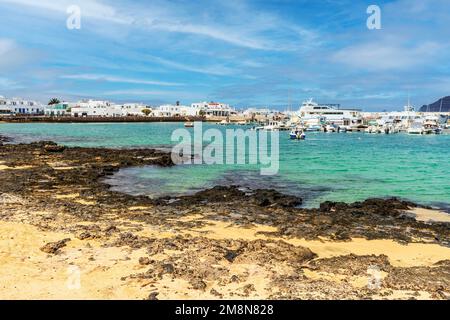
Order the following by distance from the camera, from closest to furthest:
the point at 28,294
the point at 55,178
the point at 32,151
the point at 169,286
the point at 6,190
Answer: the point at 28,294, the point at 169,286, the point at 6,190, the point at 55,178, the point at 32,151

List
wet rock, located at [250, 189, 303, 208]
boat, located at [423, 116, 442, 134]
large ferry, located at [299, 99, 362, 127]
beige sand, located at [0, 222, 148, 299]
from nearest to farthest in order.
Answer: beige sand, located at [0, 222, 148, 299] → wet rock, located at [250, 189, 303, 208] → boat, located at [423, 116, 442, 134] → large ferry, located at [299, 99, 362, 127]

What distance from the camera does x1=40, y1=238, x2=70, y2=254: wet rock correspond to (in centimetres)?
900

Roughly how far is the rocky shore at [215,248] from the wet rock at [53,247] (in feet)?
0.09

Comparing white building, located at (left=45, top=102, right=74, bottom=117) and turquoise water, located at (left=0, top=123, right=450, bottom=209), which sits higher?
white building, located at (left=45, top=102, right=74, bottom=117)

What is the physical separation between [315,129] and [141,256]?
87869 millimetres

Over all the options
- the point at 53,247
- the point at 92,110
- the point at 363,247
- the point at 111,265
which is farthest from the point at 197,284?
the point at 92,110

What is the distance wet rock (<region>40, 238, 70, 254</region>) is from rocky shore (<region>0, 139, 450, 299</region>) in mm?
27

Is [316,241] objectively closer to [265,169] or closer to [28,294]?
[28,294]

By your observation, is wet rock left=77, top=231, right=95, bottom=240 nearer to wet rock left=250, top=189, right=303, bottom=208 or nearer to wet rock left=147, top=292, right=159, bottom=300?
wet rock left=147, top=292, right=159, bottom=300

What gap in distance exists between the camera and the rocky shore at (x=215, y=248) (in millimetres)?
→ 7250

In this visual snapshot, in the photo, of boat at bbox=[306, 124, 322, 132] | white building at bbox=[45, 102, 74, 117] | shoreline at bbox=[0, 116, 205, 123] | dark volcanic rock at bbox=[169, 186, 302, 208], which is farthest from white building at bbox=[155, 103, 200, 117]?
dark volcanic rock at bbox=[169, 186, 302, 208]

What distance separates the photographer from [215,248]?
9.39m

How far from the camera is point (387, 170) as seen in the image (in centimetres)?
2923

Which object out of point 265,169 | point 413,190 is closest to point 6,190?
point 265,169
